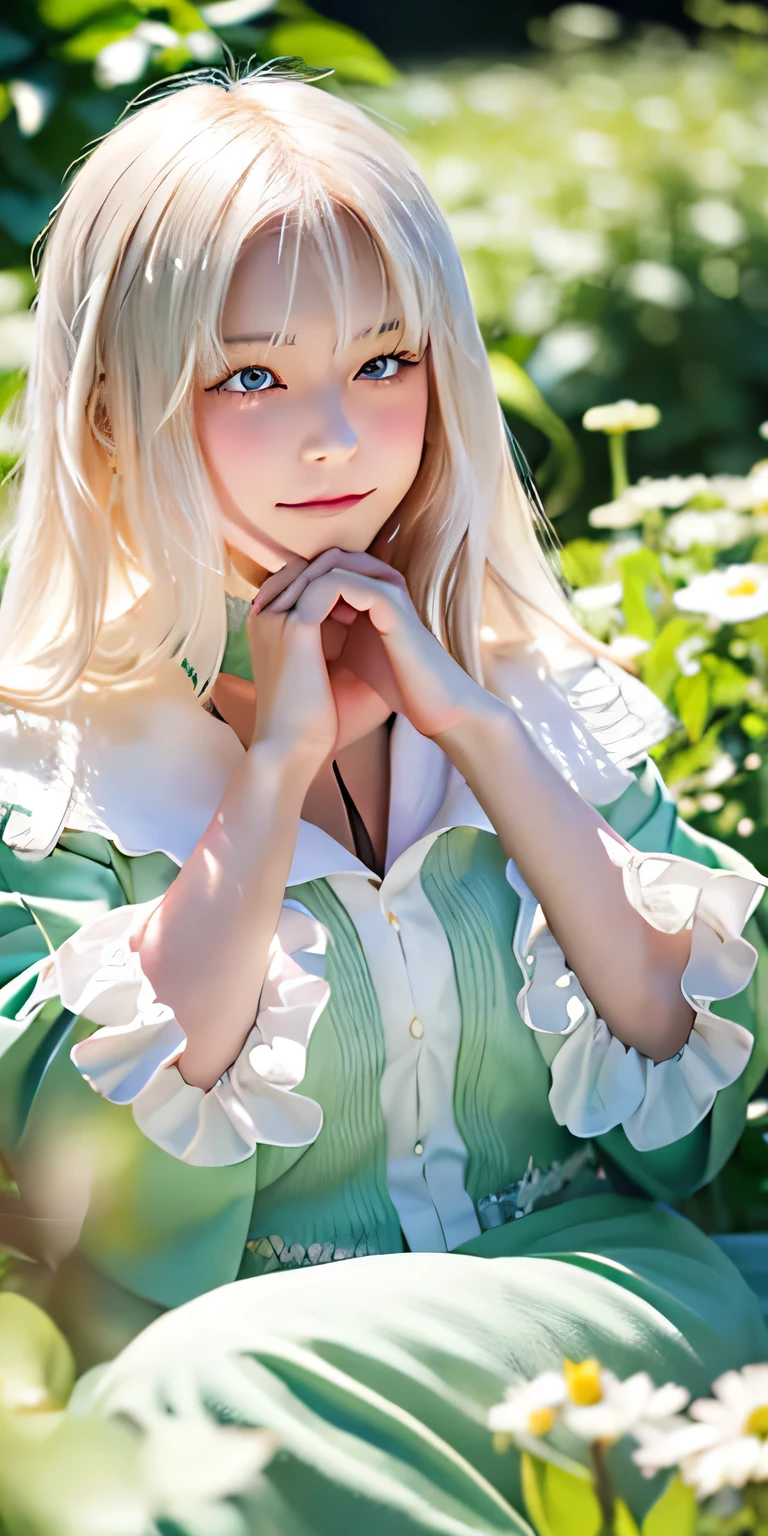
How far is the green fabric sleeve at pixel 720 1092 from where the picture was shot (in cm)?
119

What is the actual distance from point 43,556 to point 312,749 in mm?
236

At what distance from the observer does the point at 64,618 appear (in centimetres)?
110

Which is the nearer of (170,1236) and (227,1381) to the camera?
(227,1381)

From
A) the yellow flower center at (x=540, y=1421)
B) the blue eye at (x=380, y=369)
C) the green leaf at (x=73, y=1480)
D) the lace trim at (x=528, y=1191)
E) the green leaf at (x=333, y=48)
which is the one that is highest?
the green leaf at (x=333, y=48)

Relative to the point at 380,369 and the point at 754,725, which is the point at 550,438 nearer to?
the point at 754,725

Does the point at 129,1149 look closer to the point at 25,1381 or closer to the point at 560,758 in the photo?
the point at 25,1381

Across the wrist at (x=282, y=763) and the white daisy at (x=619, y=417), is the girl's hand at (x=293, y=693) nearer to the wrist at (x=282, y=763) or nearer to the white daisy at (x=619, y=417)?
the wrist at (x=282, y=763)

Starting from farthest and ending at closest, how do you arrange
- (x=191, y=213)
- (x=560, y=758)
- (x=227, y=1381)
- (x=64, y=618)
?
(x=560, y=758), (x=64, y=618), (x=191, y=213), (x=227, y=1381)

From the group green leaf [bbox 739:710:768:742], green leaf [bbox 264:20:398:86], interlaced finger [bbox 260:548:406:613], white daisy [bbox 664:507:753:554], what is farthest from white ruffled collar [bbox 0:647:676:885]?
green leaf [bbox 264:20:398:86]

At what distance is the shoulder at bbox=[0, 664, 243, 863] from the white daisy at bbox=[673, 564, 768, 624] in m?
0.67

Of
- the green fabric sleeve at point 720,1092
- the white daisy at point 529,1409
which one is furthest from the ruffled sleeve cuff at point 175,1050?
the green fabric sleeve at point 720,1092

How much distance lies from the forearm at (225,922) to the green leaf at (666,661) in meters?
0.74

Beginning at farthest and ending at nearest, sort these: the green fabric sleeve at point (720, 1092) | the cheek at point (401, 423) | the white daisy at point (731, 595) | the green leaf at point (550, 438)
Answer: the green leaf at point (550, 438) < the white daisy at point (731, 595) < the green fabric sleeve at point (720, 1092) < the cheek at point (401, 423)

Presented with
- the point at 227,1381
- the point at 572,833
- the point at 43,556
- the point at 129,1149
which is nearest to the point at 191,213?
the point at 43,556
